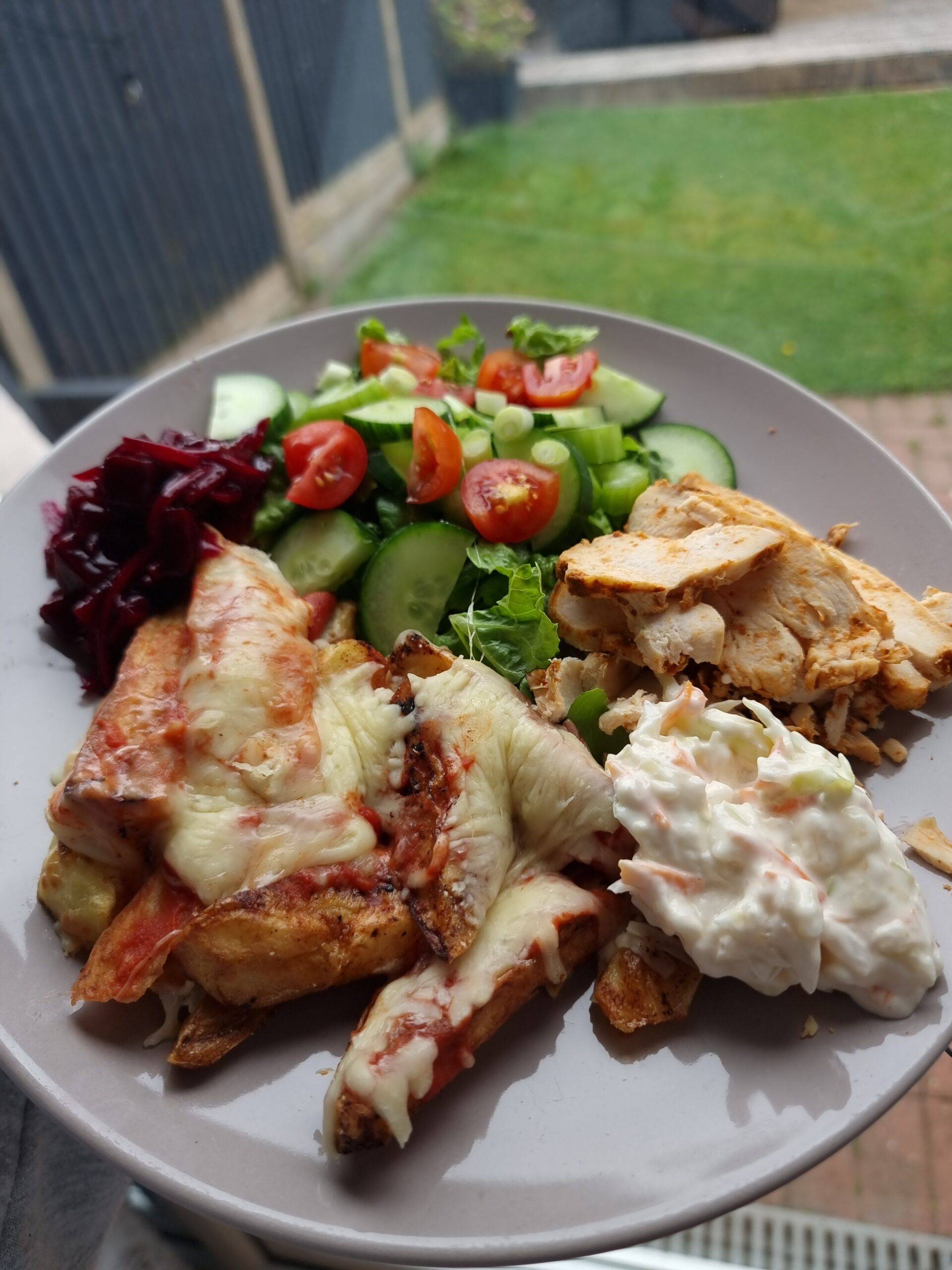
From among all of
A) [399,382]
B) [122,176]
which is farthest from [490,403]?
[122,176]

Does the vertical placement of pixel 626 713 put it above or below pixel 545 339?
below

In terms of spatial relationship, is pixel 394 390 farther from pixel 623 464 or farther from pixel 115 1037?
pixel 115 1037

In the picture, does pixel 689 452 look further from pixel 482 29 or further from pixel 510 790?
pixel 482 29

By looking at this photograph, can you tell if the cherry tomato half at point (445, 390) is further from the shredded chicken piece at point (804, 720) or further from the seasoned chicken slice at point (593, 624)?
the shredded chicken piece at point (804, 720)

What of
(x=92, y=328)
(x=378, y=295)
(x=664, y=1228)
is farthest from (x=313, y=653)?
(x=92, y=328)

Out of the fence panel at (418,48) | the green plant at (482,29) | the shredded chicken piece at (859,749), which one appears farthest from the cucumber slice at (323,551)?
the fence panel at (418,48)

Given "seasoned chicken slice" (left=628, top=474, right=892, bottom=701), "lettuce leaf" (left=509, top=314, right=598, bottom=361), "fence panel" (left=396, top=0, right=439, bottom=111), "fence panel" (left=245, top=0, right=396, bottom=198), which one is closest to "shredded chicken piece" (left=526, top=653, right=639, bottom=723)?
"seasoned chicken slice" (left=628, top=474, right=892, bottom=701)
